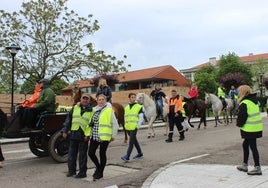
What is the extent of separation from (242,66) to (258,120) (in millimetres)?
74615

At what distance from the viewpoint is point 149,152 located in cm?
1169

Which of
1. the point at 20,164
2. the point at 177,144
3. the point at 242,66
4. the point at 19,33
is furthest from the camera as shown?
the point at 242,66

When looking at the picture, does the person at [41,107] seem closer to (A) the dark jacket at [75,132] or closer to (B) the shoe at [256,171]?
(A) the dark jacket at [75,132]

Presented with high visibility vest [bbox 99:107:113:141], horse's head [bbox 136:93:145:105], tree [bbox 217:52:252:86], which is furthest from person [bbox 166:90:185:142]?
tree [bbox 217:52:252:86]

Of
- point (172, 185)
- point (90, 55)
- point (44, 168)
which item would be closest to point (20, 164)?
point (44, 168)

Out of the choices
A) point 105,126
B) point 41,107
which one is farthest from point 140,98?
point 105,126

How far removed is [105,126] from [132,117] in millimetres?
2423

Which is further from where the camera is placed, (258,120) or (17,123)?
(17,123)

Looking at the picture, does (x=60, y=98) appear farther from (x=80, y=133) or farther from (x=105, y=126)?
(x=105, y=126)

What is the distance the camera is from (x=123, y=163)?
9.83m

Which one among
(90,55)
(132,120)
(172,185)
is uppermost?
(90,55)

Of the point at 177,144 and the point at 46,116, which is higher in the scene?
the point at 46,116

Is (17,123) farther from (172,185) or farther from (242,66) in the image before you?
(242,66)

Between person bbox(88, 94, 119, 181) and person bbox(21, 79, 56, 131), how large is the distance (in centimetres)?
236
